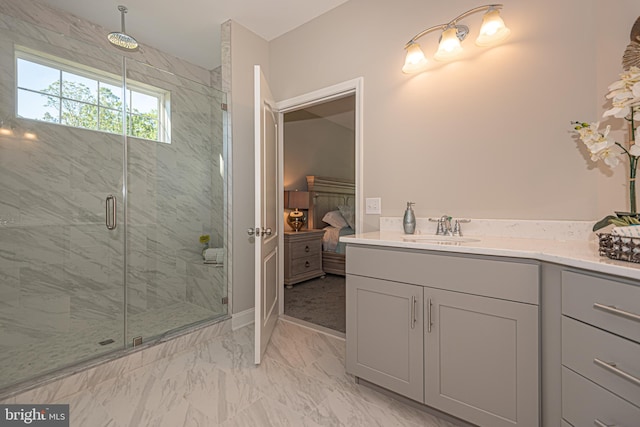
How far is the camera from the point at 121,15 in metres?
2.58

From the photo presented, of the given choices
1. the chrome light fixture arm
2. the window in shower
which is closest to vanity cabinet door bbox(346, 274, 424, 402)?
the chrome light fixture arm

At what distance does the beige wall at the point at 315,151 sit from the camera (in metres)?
4.85

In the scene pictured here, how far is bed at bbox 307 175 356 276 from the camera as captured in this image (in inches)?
171

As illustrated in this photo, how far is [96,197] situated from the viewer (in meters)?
2.35

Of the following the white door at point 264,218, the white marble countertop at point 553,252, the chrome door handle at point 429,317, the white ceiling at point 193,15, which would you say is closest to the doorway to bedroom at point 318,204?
the white door at point 264,218

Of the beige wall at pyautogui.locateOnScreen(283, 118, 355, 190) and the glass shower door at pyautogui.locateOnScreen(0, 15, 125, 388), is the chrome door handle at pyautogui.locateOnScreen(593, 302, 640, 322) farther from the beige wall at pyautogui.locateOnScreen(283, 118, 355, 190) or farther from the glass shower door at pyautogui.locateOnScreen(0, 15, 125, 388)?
the beige wall at pyautogui.locateOnScreen(283, 118, 355, 190)

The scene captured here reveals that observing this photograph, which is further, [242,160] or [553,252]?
[242,160]

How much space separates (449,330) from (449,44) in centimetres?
164

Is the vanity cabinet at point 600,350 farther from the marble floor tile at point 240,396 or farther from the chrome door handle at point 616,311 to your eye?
the marble floor tile at point 240,396

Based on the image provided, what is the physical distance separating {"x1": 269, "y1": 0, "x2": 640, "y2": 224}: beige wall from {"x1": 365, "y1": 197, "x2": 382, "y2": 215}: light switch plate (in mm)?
43

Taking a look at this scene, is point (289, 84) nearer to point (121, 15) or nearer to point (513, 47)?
point (121, 15)

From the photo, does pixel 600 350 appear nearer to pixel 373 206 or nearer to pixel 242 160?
pixel 373 206

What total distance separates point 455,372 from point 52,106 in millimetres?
3209

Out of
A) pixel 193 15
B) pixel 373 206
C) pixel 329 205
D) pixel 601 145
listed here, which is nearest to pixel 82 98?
pixel 193 15
